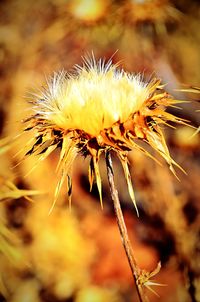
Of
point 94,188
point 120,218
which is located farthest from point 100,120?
point 94,188

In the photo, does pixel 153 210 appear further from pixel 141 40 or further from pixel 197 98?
pixel 141 40

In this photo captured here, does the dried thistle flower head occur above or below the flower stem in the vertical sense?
above

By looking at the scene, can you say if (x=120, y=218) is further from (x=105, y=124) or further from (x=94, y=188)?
(x=94, y=188)

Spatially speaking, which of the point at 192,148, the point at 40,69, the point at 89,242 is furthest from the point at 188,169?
the point at 40,69

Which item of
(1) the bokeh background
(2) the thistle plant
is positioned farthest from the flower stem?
(1) the bokeh background

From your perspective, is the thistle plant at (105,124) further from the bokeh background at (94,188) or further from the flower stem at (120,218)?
the bokeh background at (94,188)

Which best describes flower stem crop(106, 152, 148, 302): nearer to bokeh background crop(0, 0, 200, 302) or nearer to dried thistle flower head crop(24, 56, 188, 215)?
dried thistle flower head crop(24, 56, 188, 215)

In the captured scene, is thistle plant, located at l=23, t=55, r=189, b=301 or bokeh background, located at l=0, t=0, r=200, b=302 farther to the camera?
bokeh background, located at l=0, t=0, r=200, b=302
